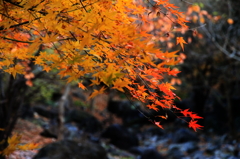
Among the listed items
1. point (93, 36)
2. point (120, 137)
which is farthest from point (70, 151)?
point (120, 137)

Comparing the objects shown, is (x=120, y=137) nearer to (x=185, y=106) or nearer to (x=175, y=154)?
(x=175, y=154)

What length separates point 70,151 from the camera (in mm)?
5246

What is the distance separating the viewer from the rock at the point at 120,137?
1044cm

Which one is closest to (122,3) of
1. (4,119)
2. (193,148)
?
(4,119)

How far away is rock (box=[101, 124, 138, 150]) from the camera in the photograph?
10438 millimetres

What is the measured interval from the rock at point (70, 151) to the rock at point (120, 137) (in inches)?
180

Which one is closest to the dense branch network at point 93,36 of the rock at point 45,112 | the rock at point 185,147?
the rock at point 185,147

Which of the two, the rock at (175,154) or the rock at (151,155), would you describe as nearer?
the rock at (151,155)

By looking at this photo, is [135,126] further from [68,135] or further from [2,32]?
[2,32]

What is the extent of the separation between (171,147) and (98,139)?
10.2 ft

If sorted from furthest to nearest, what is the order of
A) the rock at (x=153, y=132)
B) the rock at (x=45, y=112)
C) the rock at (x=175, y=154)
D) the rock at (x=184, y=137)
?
the rock at (x=45, y=112) → the rock at (x=153, y=132) → the rock at (x=184, y=137) → the rock at (x=175, y=154)

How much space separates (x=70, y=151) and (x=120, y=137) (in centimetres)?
560

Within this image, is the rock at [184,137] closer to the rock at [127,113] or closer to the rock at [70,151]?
the rock at [127,113]

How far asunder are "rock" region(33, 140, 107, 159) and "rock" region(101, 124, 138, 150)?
4.58 meters
